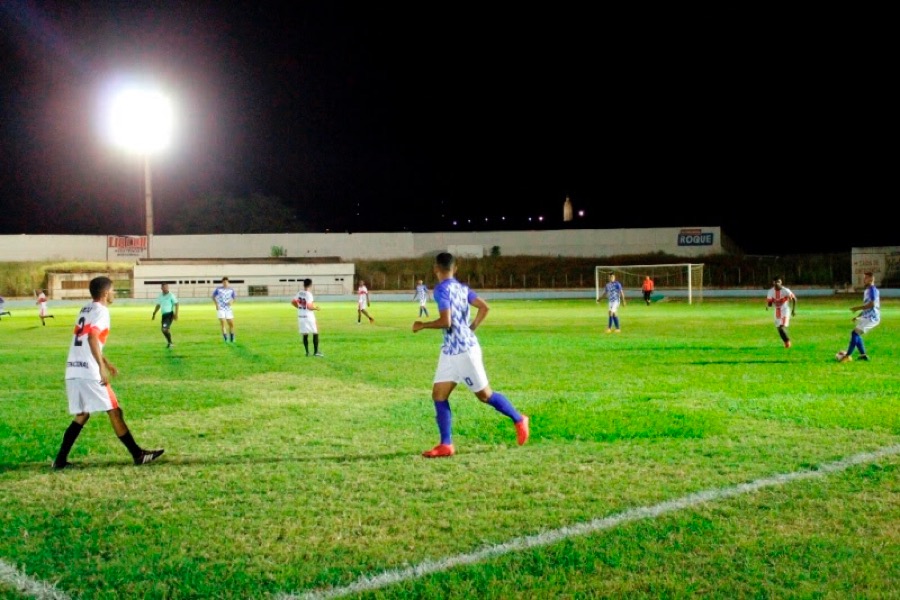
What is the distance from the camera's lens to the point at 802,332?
22984mm

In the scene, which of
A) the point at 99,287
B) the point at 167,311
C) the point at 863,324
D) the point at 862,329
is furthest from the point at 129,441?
the point at 167,311

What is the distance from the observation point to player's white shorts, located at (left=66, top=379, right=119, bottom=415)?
714 centimetres

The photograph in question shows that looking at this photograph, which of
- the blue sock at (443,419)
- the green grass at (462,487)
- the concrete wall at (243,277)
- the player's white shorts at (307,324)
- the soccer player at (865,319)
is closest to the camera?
the green grass at (462,487)

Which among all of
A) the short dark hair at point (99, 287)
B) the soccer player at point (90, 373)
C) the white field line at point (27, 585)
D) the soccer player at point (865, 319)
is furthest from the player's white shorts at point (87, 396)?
the soccer player at point (865, 319)

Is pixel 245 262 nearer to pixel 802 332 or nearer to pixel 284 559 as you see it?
pixel 802 332

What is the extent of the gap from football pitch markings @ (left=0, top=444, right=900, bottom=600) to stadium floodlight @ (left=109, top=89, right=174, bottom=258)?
54939 mm

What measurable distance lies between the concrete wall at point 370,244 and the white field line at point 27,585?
71867 millimetres

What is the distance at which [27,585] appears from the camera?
14.5ft

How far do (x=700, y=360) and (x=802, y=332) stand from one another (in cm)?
907

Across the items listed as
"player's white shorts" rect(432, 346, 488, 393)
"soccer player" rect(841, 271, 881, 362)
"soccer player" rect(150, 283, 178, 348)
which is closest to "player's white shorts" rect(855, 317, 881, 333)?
"soccer player" rect(841, 271, 881, 362)

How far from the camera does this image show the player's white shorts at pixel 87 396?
7.14m

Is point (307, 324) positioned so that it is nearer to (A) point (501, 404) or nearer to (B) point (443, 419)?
(B) point (443, 419)

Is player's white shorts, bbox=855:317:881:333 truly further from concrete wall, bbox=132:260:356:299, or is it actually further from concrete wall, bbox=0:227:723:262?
concrete wall, bbox=0:227:723:262

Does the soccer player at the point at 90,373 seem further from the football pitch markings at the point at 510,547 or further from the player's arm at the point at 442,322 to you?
the player's arm at the point at 442,322
